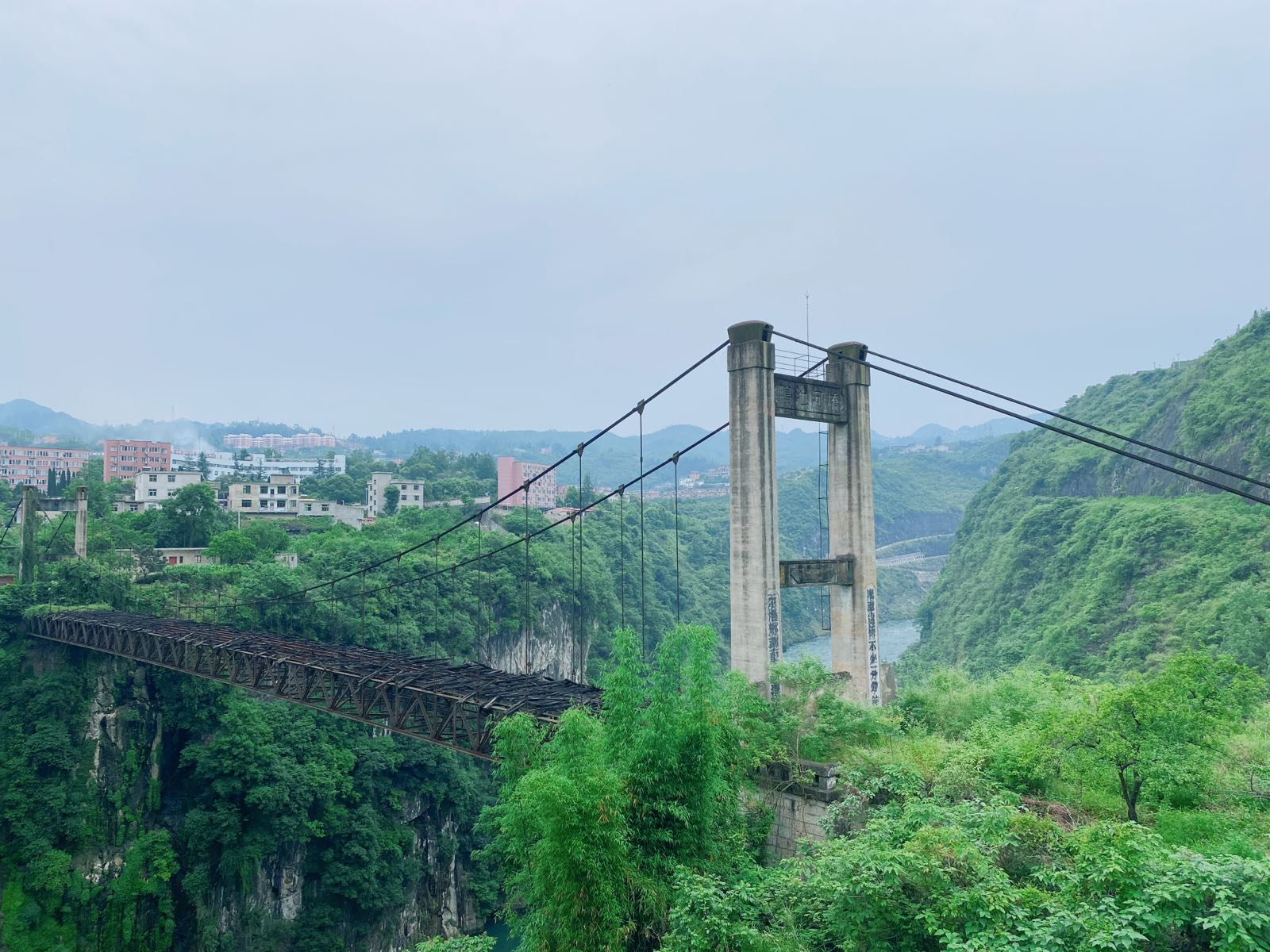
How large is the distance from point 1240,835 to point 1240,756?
2306mm

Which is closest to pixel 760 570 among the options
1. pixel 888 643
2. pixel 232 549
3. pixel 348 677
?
pixel 348 677

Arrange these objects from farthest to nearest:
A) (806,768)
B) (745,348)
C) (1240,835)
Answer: (745,348), (806,768), (1240,835)

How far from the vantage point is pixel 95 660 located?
77.9ft

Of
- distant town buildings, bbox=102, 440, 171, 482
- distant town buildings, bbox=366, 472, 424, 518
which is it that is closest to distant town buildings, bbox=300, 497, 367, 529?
distant town buildings, bbox=366, 472, 424, 518

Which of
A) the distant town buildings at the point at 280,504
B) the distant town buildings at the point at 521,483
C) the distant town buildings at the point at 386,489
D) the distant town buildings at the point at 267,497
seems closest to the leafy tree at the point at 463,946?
the distant town buildings at the point at 280,504

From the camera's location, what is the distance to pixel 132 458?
2995 inches

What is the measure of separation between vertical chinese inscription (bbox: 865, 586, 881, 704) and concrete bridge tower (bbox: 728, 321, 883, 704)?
0.05 feet

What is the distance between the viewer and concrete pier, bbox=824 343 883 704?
11.9 metres

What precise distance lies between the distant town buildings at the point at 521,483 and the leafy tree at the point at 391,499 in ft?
33.8

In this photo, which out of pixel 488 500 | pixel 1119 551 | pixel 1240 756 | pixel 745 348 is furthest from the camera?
pixel 488 500

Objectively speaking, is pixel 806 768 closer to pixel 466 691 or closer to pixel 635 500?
pixel 466 691

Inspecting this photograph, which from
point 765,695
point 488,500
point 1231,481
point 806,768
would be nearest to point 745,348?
point 765,695

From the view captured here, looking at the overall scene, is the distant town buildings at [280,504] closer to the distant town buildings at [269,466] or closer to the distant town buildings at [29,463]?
the distant town buildings at [269,466]

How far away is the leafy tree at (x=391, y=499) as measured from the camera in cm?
6350
